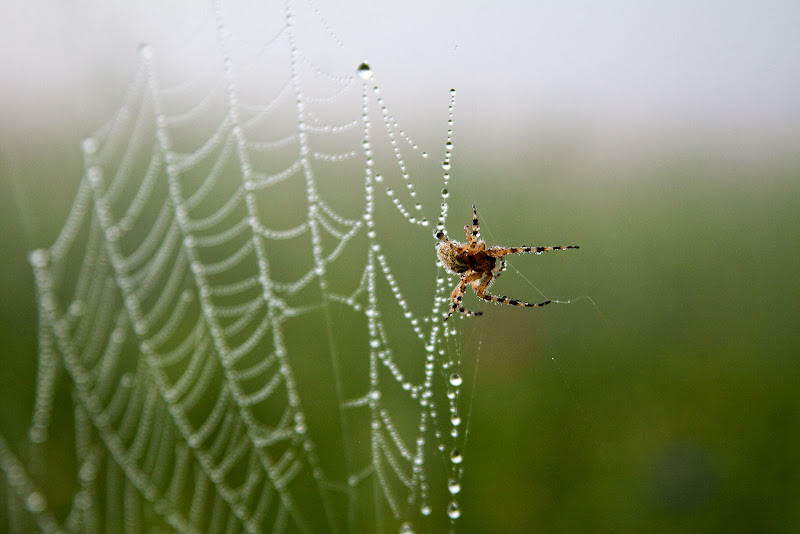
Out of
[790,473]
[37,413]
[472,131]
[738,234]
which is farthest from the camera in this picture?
[738,234]

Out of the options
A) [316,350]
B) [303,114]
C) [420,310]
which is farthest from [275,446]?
[303,114]

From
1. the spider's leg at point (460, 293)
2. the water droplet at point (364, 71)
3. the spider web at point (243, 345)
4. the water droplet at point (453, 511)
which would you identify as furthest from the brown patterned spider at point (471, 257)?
the water droplet at point (453, 511)

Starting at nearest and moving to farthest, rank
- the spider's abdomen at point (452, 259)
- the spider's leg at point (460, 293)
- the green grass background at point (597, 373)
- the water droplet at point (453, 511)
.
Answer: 1. the spider's abdomen at point (452, 259)
2. the spider's leg at point (460, 293)
3. the water droplet at point (453, 511)
4. the green grass background at point (597, 373)

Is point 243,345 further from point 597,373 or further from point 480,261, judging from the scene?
point 597,373

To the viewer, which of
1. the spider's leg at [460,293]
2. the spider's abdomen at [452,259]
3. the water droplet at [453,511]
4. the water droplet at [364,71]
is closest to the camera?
the water droplet at [364,71]

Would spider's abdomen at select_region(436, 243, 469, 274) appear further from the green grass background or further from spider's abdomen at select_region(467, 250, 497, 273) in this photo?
the green grass background

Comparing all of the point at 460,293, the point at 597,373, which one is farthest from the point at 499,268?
the point at 597,373

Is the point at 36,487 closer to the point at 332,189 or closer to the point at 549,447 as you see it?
the point at 332,189

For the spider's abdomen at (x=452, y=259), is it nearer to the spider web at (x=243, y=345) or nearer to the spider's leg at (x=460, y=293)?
the spider's leg at (x=460, y=293)
